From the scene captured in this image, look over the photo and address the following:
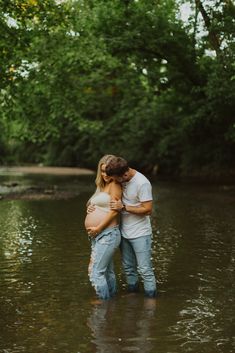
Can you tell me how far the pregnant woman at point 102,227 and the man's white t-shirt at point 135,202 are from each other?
0.13m

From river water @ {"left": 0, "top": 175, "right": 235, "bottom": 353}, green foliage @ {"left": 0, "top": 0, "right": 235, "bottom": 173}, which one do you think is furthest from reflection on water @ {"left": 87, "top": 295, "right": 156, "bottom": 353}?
green foliage @ {"left": 0, "top": 0, "right": 235, "bottom": 173}

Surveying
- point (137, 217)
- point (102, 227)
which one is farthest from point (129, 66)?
point (102, 227)

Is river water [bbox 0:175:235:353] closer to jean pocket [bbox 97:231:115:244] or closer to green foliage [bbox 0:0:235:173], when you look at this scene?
jean pocket [bbox 97:231:115:244]

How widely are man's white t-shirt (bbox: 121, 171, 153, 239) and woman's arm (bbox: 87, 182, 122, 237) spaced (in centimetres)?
15

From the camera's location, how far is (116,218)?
24.5 ft

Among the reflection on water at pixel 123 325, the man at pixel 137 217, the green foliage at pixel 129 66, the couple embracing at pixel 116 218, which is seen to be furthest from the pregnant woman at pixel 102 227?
the green foliage at pixel 129 66

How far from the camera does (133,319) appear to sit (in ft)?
21.9

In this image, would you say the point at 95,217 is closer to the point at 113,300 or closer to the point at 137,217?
the point at 137,217

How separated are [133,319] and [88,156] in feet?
169

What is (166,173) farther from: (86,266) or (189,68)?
(86,266)

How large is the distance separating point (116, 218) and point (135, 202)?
0.34 m

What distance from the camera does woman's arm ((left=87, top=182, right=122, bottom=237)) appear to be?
7289 mm

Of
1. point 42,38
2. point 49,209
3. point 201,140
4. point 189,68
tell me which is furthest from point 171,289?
point 201,140

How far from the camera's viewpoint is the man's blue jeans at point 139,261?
750 cm
